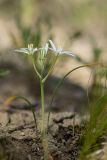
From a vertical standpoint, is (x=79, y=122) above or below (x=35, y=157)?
above

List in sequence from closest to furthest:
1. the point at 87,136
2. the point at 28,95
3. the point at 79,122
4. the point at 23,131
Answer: the point at 87,136, the point at 23,131, the point at 79,122, the point at 28,95

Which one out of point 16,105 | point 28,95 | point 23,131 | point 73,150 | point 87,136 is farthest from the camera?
point 28,95

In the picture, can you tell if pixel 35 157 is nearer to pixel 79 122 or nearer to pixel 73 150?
pixel 73 150

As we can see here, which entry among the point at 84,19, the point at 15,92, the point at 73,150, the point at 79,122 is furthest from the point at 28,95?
the point at 84,19

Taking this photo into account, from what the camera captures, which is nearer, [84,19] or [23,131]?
[23,131]

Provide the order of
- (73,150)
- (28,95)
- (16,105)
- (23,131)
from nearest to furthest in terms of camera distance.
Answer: (73,150) → (23,131) → (16,105) → (28,95)

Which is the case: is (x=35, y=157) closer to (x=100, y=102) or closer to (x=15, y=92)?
(x=100, y=102)

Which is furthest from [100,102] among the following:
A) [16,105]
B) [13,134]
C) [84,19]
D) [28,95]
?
[84,19]

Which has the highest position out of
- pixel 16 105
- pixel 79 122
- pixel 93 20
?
pixel 93 20

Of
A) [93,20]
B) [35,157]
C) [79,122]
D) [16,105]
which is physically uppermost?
[93,20]
